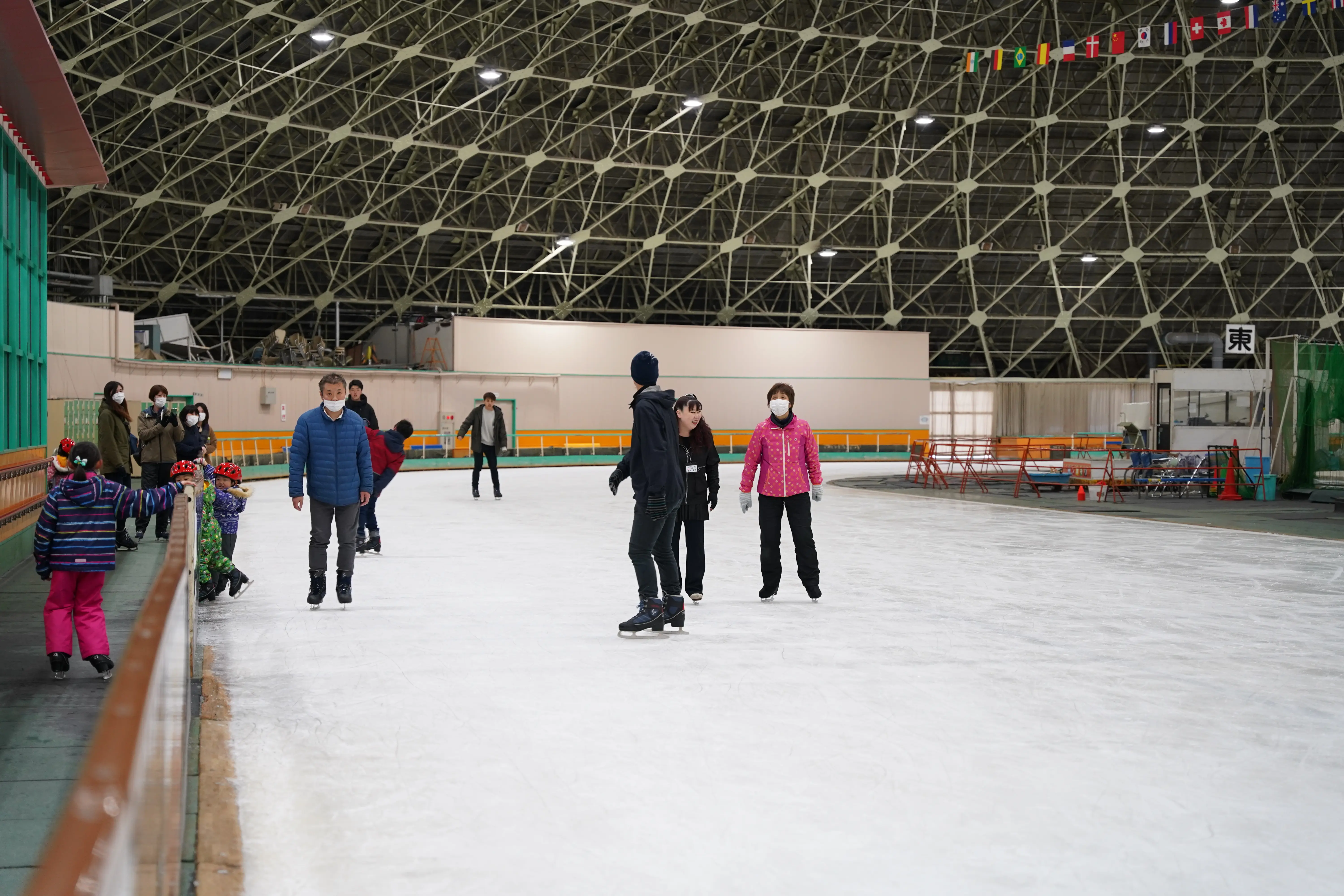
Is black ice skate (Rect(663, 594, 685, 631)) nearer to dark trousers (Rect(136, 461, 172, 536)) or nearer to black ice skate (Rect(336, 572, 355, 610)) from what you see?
black ice skate (Rect(336, 572, 355, 610))

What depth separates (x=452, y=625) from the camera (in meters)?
7.58

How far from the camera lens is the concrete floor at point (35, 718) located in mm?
3895

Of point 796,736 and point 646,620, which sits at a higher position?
point 646,620

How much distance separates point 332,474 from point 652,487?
2.43m

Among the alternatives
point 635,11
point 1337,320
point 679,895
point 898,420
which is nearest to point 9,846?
point 679,895

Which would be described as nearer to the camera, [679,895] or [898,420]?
[679,895]

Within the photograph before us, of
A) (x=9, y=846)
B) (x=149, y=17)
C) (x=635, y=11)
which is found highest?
(x=635, y=11)

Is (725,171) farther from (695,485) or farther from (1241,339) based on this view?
(695,485)

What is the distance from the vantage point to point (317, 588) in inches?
320

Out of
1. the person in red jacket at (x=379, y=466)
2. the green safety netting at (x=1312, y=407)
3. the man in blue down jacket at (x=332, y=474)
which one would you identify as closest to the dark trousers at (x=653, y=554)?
the man in blue down jacket at (x=332, y=474)

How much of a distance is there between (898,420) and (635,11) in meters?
17.2

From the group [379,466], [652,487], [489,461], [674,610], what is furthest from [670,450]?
[489,461]

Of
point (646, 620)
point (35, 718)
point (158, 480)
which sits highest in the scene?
point (158, 480)

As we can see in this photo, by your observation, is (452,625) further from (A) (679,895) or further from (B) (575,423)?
(B) (575,423)
